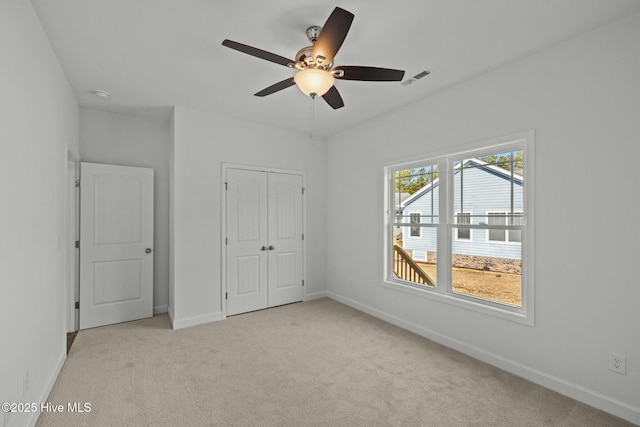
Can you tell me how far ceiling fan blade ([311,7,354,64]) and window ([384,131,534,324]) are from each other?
1.85 metres

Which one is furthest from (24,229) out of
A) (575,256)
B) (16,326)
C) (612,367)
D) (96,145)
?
(612,367)

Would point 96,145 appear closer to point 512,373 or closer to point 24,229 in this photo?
point 24,229

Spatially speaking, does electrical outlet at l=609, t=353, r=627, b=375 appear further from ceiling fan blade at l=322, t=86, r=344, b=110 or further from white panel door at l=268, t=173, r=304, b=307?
white panel door at l=268, t=173, r=304, b=307

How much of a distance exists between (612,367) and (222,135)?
4.45 m

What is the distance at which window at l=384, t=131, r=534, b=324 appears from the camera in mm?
2738

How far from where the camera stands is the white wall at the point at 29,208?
1579 millimetres

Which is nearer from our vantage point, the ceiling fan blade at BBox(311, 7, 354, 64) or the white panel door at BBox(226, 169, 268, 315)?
the ceiling fan blade at BBox(311, 7, 354, 64)

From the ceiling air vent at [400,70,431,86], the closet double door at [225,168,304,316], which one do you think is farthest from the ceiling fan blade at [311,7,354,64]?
the closet double door at [225,168,304,316]

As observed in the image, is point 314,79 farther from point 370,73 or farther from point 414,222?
point 414,222

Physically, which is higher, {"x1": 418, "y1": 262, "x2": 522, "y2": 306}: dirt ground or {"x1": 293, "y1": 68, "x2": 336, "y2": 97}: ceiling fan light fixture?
{"x1": 293, "y1": 68, "x2": 336, "y2": 97}: ceiling fan light fixture

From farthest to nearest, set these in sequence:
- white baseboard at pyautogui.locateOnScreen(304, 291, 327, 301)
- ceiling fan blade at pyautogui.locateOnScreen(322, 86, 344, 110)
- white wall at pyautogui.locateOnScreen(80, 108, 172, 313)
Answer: white baseboard at pyautogui.locateOnScreen(304, 291, 327, 301), white wall at pyautogui.locateOnScreen(80, 108, 172, 313), ceiling fan blade at pyautogui.locateOnScreen(322, 86, 344, 110)

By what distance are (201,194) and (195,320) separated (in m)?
1.61

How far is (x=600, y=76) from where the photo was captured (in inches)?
86.7

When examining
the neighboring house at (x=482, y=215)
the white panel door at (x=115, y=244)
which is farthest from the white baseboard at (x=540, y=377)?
the white panel door at (x=115, y=244)
